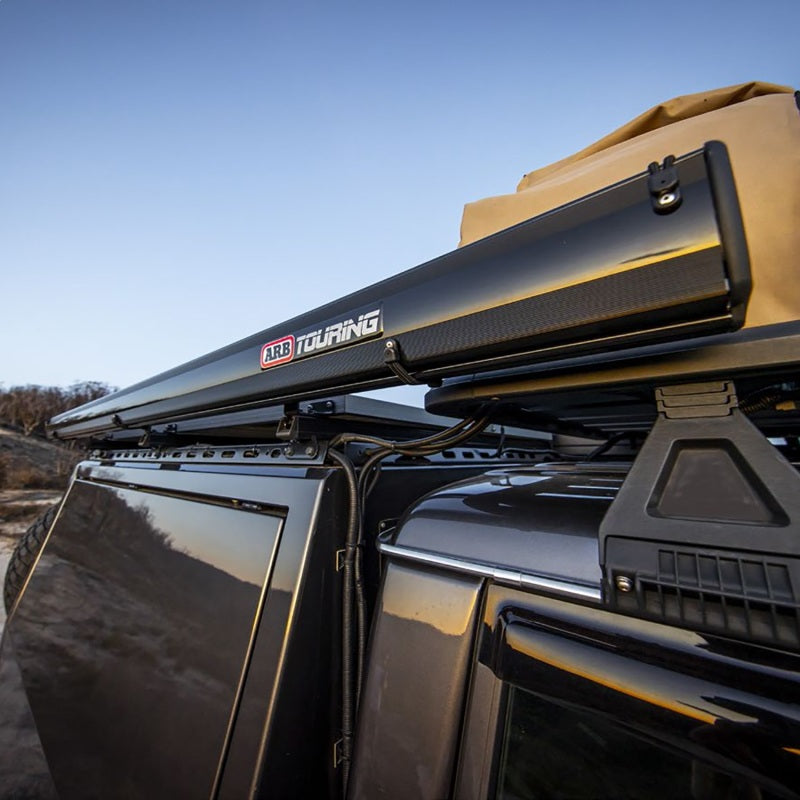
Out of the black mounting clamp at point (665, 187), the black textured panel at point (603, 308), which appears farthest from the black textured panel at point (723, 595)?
the black mounting clamp at point (665, 187)

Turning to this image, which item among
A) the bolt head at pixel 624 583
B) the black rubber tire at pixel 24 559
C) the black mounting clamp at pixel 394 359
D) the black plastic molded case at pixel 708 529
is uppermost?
the black mounting clamp at pixel 394 359

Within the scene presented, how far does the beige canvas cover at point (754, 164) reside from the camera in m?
0.58

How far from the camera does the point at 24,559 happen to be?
244 centimetres

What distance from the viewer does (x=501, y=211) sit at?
92 centimetres

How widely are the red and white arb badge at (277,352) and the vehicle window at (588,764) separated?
904 millimetres

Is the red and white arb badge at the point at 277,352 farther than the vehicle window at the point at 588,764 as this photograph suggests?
Yes

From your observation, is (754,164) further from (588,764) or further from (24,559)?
(24,559)

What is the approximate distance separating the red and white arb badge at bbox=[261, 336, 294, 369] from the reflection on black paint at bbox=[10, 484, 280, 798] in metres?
0.43

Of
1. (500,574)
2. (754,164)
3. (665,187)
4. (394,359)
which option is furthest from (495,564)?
(754,164)

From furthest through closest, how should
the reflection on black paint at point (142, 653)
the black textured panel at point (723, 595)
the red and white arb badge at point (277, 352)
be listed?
the red and white arb badge at point (277, 352), the reflection on black paint at point (142, 653), the black textured panel at point (723, 595)

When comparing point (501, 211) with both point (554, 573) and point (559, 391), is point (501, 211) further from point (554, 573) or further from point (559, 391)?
point (554, 573)

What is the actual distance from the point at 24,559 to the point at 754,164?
3531 mm

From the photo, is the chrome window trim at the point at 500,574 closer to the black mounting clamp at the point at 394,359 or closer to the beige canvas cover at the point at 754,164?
the black mounting clamp at the point at 394,359

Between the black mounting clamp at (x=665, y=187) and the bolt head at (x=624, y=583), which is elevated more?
the black mounting clamp at (x=665, y=187)
